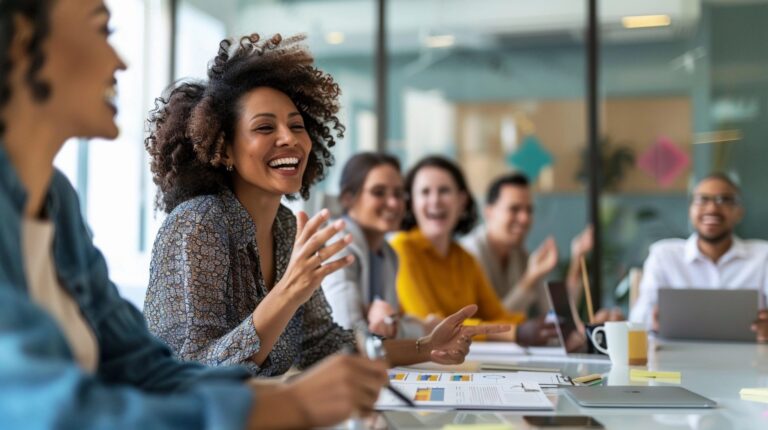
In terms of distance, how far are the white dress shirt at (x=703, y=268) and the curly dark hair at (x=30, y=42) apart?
3166 millimetres

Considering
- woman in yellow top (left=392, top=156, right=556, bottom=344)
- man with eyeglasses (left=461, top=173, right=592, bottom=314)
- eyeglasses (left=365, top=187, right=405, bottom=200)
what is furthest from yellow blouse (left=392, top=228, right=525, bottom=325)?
man with eyeglasses (left=461, top=173, right=592, bottom=314)

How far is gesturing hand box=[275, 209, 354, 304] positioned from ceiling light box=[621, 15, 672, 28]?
448cm

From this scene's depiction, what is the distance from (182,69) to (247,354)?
15.3 feet

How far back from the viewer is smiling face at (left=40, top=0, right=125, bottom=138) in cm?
106

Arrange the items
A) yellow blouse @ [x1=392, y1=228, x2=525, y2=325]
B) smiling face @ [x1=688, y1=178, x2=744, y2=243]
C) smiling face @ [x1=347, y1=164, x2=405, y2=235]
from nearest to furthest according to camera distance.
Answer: smiling face @ [x1=347, y1=164, x2=405, y2=235]
yellow blouse @ [x1=392, y1=228, x2=525, y2=325]
smiling face @ [x1=688, y1=178, x2=744, y2=243]

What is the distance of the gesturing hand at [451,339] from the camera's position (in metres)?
2.03

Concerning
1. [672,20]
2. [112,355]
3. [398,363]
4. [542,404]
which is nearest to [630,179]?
[672,20]

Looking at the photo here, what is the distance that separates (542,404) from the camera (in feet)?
5.03

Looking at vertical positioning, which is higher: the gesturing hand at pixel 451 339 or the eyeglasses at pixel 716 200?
the eyeglasses at pixel 716 200

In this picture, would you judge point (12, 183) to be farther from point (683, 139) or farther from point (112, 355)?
point (683, 139)

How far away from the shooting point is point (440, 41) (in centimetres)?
591

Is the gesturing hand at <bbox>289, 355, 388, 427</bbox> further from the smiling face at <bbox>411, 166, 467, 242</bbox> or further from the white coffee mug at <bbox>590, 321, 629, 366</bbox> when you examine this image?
the smiling face at <bbox>411, 166, 467, 242</bbox>

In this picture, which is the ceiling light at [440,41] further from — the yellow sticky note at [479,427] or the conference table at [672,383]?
the yellow sticky note at [479,427]

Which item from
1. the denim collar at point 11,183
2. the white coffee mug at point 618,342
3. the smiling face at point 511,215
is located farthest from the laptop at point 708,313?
the denim collar at point 11,183
